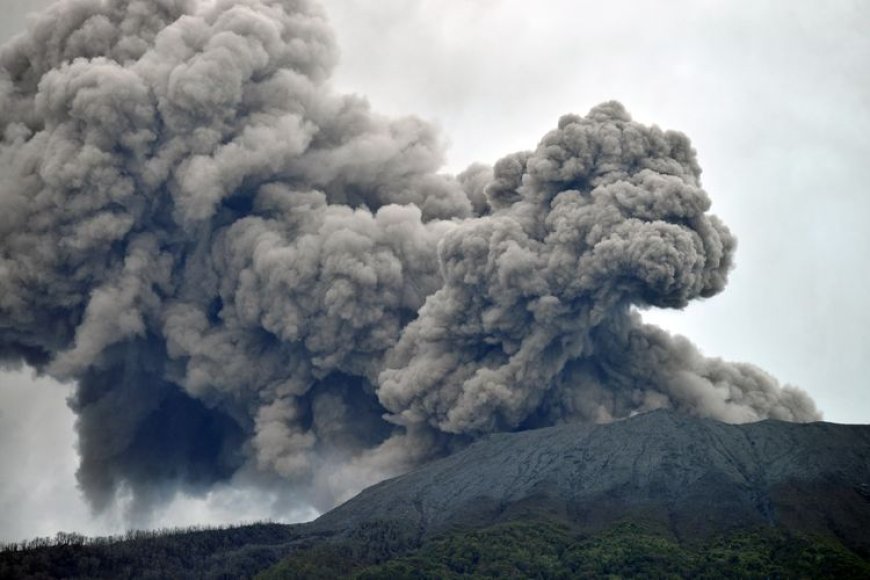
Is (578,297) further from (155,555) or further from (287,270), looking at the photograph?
(155,555)

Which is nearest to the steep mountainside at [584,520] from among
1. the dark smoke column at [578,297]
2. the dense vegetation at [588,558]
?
the dense vegetation at [588,558]

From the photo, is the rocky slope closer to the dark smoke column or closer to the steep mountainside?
the steep mountainside

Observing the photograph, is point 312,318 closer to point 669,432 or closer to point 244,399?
point 244,399

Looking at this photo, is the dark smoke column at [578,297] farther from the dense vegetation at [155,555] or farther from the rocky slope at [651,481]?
the dense vegetation at [155,555]

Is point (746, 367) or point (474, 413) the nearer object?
point (474, 413)

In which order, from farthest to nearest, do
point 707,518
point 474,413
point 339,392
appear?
point 339,392 < point 474,413 < point 707,518

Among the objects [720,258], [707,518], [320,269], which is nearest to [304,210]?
[320,269]
